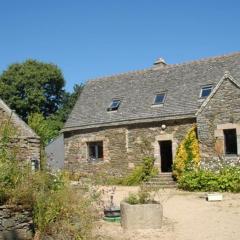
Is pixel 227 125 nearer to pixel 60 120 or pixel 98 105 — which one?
pixel 98 105

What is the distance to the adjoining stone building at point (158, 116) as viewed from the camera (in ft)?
65.2

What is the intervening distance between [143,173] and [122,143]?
2.46 meters

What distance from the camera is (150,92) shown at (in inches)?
985

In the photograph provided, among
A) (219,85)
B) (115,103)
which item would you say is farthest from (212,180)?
A: (115,103)

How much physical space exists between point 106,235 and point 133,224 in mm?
987

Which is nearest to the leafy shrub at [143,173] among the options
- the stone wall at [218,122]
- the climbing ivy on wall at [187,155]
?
the climbing ivy on wall at [187,155]

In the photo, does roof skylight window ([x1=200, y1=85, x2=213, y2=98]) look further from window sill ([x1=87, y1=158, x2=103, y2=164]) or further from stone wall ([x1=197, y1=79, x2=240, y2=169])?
window sill ([x1=87, y1=158, x2=103, y2=164])

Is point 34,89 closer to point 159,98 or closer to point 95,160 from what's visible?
point 95,160

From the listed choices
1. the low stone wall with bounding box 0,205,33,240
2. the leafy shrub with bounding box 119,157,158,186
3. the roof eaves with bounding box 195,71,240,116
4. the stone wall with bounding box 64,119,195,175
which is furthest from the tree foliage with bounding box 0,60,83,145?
the low stone wall with bounding box 0,205,33,240

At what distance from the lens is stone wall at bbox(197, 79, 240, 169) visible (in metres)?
19.5

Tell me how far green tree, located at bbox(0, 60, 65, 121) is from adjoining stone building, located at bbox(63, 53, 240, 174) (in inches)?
732

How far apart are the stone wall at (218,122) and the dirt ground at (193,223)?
4.54 m

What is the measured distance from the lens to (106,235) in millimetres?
9531

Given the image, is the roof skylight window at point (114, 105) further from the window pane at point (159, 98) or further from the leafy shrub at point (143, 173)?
the leafy shrub at point (143, 173)
